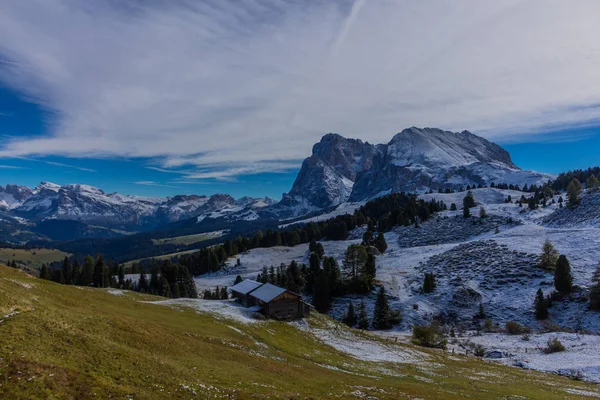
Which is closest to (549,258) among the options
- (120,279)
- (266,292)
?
(266,292)

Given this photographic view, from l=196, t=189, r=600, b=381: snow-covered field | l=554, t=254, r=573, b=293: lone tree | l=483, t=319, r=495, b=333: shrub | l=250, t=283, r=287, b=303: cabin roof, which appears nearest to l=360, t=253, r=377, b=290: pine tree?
l=196, t=189, r=600, b=381: snow-covered field

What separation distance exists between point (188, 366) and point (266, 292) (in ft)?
169

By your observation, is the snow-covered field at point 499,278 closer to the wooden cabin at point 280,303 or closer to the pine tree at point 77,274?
the wooden cabin at point 280,303

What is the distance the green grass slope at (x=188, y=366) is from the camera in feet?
65.4

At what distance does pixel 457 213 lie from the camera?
648 ft

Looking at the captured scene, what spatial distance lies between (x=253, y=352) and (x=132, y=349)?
746 inches

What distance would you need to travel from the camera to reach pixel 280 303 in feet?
251

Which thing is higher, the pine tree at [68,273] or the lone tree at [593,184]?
the lone tree at [593,184]

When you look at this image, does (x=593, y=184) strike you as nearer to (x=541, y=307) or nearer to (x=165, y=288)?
(x=541, y=307)

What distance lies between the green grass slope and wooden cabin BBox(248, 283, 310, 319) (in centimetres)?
1498

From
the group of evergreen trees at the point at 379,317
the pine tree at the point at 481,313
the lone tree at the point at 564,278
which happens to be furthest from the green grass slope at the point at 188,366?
the lone tree at the point at 564,278

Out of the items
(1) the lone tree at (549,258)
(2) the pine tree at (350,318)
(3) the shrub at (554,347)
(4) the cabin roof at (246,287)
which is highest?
(1) the lone tree at (549,258)

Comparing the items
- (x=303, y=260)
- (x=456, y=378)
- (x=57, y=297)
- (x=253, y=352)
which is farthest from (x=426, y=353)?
(x=303, y=260)

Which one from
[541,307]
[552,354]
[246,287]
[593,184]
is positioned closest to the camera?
[552,354]
